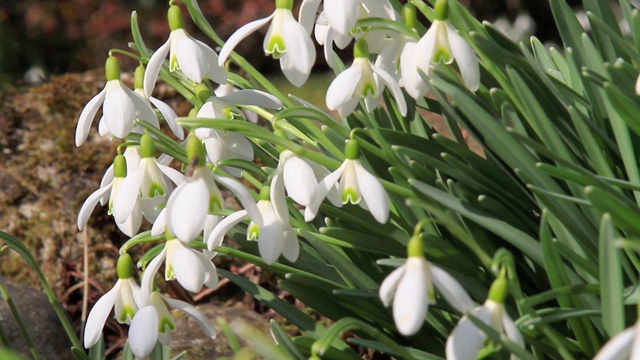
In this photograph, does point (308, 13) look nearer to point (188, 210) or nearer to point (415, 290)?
point (188, 210)

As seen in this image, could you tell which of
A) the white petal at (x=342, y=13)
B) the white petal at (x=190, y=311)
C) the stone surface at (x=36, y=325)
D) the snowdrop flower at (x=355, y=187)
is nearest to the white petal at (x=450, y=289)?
the snowdrop flower at (x=355, y=187)

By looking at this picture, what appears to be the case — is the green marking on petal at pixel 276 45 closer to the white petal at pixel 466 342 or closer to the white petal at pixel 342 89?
the white petal at pixel 342 89

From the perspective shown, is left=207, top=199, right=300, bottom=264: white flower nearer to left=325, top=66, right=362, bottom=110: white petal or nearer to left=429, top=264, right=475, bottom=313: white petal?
left=325, top=66, right=362, bottom=110: white petal

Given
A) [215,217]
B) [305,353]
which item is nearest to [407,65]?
[215,217]

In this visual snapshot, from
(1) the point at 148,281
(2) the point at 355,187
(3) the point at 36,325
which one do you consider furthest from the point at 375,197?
(3) the point at 36,325

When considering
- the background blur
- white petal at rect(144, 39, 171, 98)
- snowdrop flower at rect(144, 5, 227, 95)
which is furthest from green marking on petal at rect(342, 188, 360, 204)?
the background blur

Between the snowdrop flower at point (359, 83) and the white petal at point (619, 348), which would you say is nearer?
the white petal at point (619, 348)
